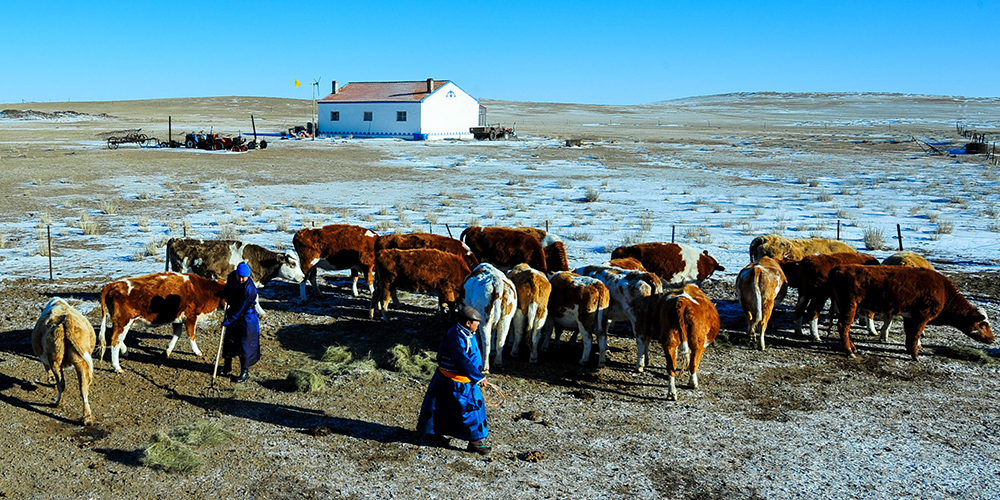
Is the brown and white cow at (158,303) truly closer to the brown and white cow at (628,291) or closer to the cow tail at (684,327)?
the brown and white cow at (628,291)

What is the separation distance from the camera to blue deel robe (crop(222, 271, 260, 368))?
345 inches

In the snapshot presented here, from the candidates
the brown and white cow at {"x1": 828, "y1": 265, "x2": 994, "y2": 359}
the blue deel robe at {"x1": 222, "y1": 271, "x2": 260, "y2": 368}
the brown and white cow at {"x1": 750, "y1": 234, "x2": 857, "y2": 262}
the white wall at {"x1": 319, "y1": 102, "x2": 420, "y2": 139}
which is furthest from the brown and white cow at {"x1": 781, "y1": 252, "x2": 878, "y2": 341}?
the white wall at {"x1": 319, "y1": 102, "x2": 420, "y2": 139}

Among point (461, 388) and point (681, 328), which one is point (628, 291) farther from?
point (461, 388)

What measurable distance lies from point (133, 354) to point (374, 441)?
14.6 ft

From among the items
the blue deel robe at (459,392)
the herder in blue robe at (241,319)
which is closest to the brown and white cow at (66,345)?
the herder in blue robe at (241,319)

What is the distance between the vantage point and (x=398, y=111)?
60.9 meters

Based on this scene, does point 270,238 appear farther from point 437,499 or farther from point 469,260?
point 437,499

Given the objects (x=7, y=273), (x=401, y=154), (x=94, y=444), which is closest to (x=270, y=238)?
(x=7, y=273)

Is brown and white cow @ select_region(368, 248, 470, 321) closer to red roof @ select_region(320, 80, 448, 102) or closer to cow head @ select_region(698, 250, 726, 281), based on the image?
cow head @ select_region(698, 250, 726, 281)

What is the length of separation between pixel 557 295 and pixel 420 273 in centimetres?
238

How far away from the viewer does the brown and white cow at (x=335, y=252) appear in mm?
13625

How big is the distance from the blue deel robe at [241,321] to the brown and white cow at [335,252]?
4613 millimetres

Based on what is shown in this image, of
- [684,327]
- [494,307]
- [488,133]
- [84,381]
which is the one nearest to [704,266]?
[684,327]

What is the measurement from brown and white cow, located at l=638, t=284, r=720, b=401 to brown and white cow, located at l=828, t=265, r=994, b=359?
2409 millimetres
